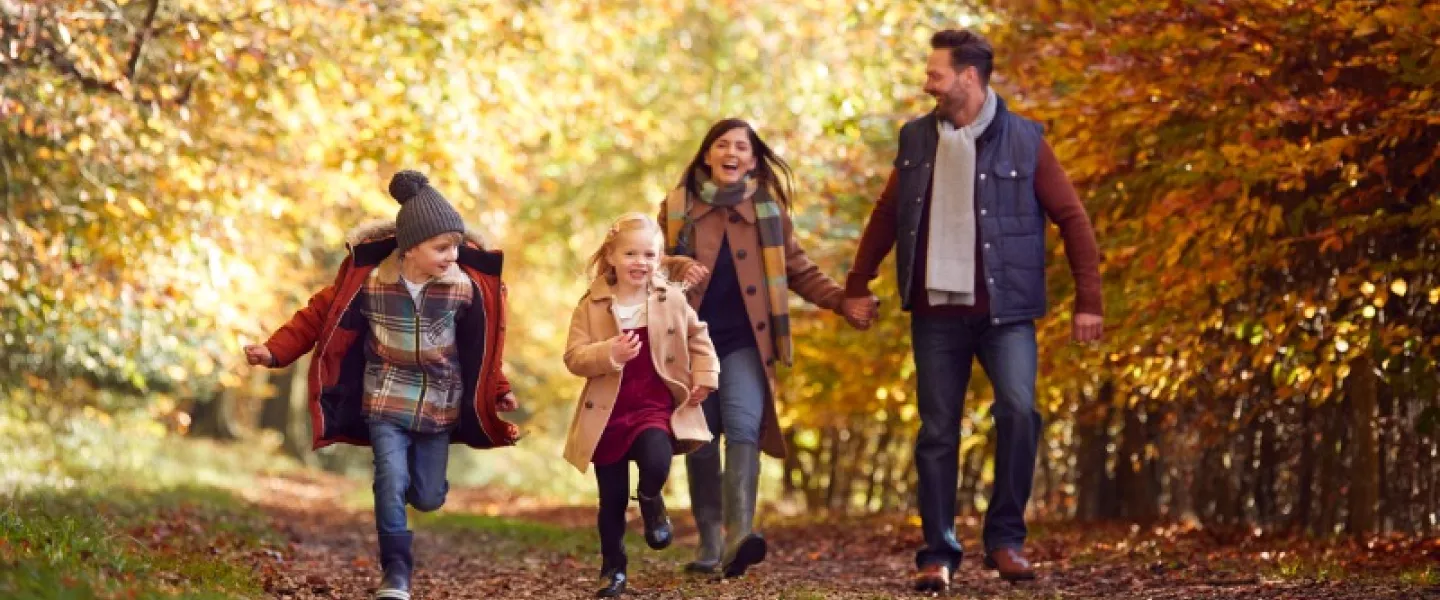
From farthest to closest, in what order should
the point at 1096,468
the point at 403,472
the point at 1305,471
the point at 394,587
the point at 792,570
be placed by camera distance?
the point at 1096,468 → the point at 1305,471 → the point at 792,570 → the point at 403,472 → the point at 394,587

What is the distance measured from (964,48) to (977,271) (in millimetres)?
887

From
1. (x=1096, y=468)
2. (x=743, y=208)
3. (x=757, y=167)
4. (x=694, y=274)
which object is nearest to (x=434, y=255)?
(x=694, y=274)

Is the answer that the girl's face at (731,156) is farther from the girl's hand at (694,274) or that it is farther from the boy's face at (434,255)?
the boy's face at (434,255)

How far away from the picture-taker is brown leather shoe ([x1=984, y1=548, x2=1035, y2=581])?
7160mm

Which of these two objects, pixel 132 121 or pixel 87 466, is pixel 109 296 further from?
pixel 87 466

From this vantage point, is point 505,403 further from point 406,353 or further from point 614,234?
point 614,234

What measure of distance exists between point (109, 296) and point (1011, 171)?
22.7 feet

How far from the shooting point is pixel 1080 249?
283 inches

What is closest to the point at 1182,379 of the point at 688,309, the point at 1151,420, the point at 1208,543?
the point at 1208,543

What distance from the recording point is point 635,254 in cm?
684

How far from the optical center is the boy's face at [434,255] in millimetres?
6418

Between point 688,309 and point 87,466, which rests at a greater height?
point 688,309

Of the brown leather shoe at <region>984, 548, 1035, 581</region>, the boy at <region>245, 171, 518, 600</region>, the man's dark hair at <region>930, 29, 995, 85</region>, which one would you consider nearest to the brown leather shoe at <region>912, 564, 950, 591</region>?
the brown leather shoe at <region>984, 548, 1035, 581</region>

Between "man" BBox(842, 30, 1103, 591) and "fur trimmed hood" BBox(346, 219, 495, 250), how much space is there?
1.70 metres
